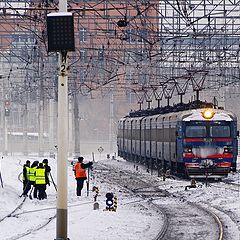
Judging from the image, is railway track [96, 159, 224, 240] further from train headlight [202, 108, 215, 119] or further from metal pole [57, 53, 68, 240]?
train headlight [202, 108, 215, 119]

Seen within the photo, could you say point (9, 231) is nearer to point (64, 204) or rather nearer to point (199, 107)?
point (64, 204)

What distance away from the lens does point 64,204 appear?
502 inches

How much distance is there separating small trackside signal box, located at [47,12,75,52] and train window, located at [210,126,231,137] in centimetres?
1853

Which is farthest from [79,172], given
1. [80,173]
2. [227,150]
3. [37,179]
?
[227,150]

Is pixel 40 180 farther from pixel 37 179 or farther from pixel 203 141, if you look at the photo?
pixel 203 141

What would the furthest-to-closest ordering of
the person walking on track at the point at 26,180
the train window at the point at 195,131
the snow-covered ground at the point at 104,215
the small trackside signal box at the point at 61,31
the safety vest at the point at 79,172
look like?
the train window at the point at 195,131
the safety vest at the point at 79,172
the person walking on track at the point at 26,180
the snow-covered ground at the point at 104,215
the small trackside signal box at the point at 61,31

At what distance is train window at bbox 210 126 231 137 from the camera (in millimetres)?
30219

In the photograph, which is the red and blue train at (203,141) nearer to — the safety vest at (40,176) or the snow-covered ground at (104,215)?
the snow-covered ground at (104,215)

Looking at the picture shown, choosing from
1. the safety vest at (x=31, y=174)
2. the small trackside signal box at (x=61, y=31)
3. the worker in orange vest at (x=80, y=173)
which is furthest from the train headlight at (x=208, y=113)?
the small trackside signal box at (x=61, y=31)

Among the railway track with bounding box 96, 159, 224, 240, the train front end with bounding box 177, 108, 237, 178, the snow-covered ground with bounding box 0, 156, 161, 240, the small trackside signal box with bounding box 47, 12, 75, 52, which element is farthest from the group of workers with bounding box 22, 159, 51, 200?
the small trackside signal box with bounding box 47, 12, 75, 52

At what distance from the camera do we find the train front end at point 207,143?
97.6ft

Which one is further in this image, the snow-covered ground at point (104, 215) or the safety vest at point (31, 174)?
the safety vest at point (31, 174)

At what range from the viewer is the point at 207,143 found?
1182 inches

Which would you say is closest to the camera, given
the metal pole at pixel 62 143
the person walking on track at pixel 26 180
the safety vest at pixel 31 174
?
the metal pole at pixel 62 143
